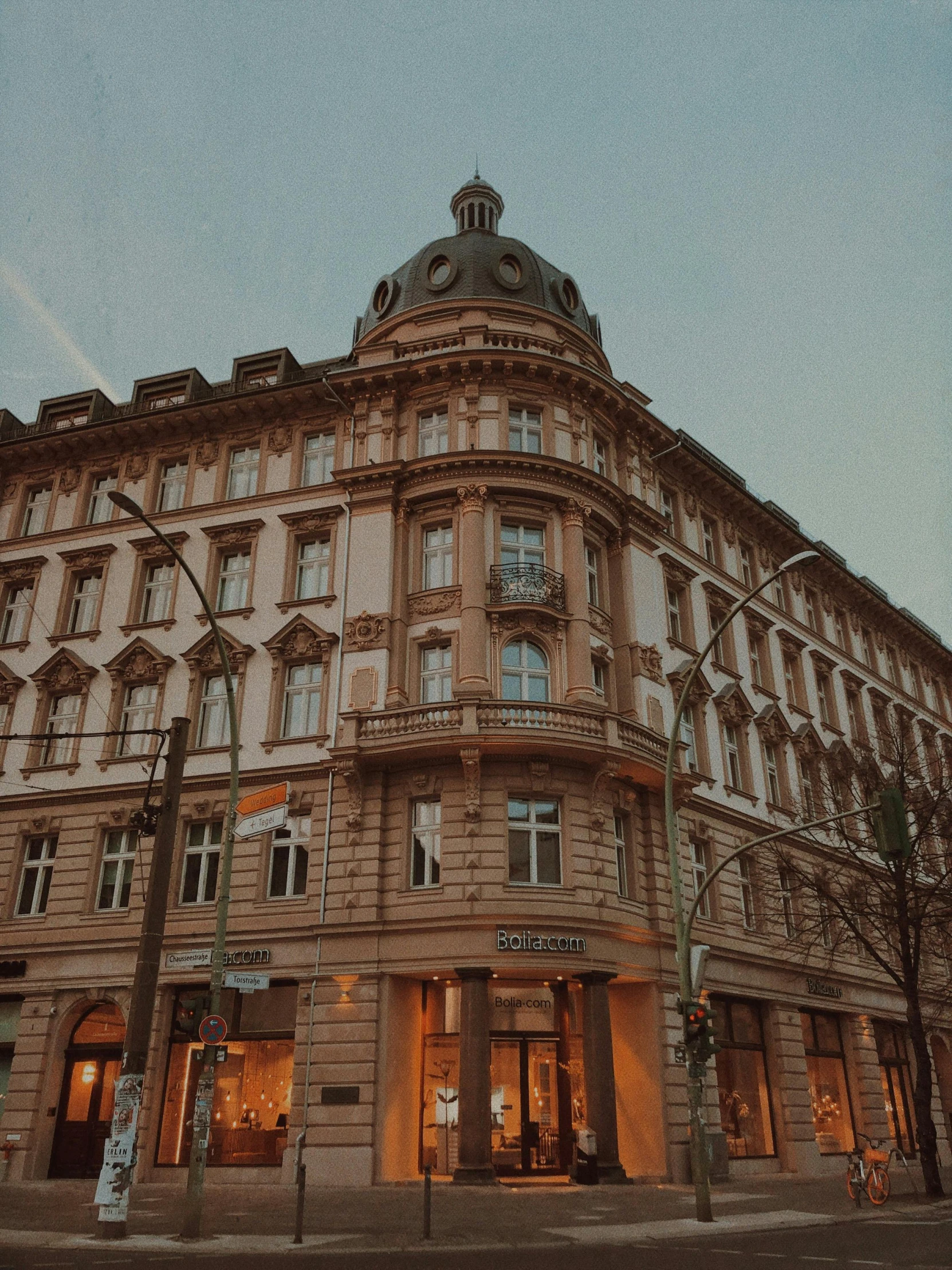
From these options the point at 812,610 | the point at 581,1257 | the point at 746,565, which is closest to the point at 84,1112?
the point at 581,1257

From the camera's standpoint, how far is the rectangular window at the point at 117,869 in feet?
91.4


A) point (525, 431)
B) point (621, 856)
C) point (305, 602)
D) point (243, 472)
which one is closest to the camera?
point (621, 856)

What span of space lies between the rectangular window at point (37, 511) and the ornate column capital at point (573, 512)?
17.6m

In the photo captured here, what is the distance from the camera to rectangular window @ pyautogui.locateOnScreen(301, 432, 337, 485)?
31.8m

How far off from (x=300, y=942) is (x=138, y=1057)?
9.68 m

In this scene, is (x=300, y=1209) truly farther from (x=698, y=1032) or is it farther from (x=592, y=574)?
(x=592, y=574)

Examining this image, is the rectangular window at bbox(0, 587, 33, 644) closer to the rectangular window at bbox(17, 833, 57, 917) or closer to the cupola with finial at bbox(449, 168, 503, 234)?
the rectangular window at bbox(17, 833, 57, 917)

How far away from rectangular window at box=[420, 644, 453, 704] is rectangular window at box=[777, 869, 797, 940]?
41.3 feet

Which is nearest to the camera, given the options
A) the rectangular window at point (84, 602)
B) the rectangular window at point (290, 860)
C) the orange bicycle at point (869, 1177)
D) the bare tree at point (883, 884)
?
the orange bicycle at point (869, 1177)

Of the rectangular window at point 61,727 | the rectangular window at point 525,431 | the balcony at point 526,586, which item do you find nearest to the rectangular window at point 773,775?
the balcony at point 526,586

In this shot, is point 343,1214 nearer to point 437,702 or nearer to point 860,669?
point 437,702

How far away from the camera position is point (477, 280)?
32.8 m

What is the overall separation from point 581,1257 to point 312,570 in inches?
806

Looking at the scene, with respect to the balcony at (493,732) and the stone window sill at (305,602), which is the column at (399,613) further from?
the stone window sill at (305,602)
